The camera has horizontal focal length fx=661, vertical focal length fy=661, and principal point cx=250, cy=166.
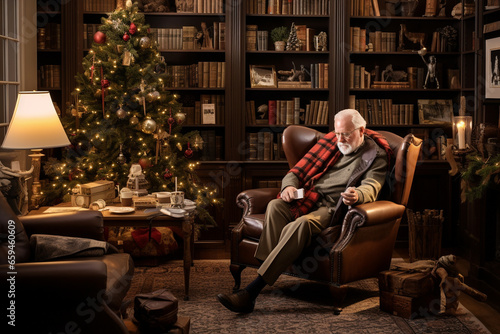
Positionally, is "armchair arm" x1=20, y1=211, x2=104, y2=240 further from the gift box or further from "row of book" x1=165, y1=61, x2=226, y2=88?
"row of book" x1=165, y1=61, x2=226, y2=88

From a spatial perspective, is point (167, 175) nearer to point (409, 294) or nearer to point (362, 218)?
point (362, 218)

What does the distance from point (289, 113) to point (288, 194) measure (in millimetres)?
1723

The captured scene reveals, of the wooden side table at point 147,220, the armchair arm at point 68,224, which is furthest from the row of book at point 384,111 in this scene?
the armchair arm at point 68,224

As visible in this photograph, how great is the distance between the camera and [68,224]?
3588 mm

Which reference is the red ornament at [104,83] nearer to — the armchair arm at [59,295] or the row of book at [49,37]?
the row of book at [49,37]

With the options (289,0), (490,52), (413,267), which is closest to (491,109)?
(490,52)

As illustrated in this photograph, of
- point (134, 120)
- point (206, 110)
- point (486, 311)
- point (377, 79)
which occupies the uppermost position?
point (377, 79)

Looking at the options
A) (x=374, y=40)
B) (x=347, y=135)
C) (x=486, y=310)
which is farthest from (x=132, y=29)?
(x=486, y=310)

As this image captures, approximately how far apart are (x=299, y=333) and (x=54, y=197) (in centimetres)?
248

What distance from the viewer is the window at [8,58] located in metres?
4.72

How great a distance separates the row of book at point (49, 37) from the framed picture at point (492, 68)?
3.56 m

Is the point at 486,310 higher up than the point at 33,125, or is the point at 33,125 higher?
the point at 33,125

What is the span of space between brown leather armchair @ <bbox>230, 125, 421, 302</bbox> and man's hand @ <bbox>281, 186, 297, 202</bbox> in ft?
0.68

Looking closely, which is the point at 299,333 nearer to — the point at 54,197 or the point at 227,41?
the point at 54,197
